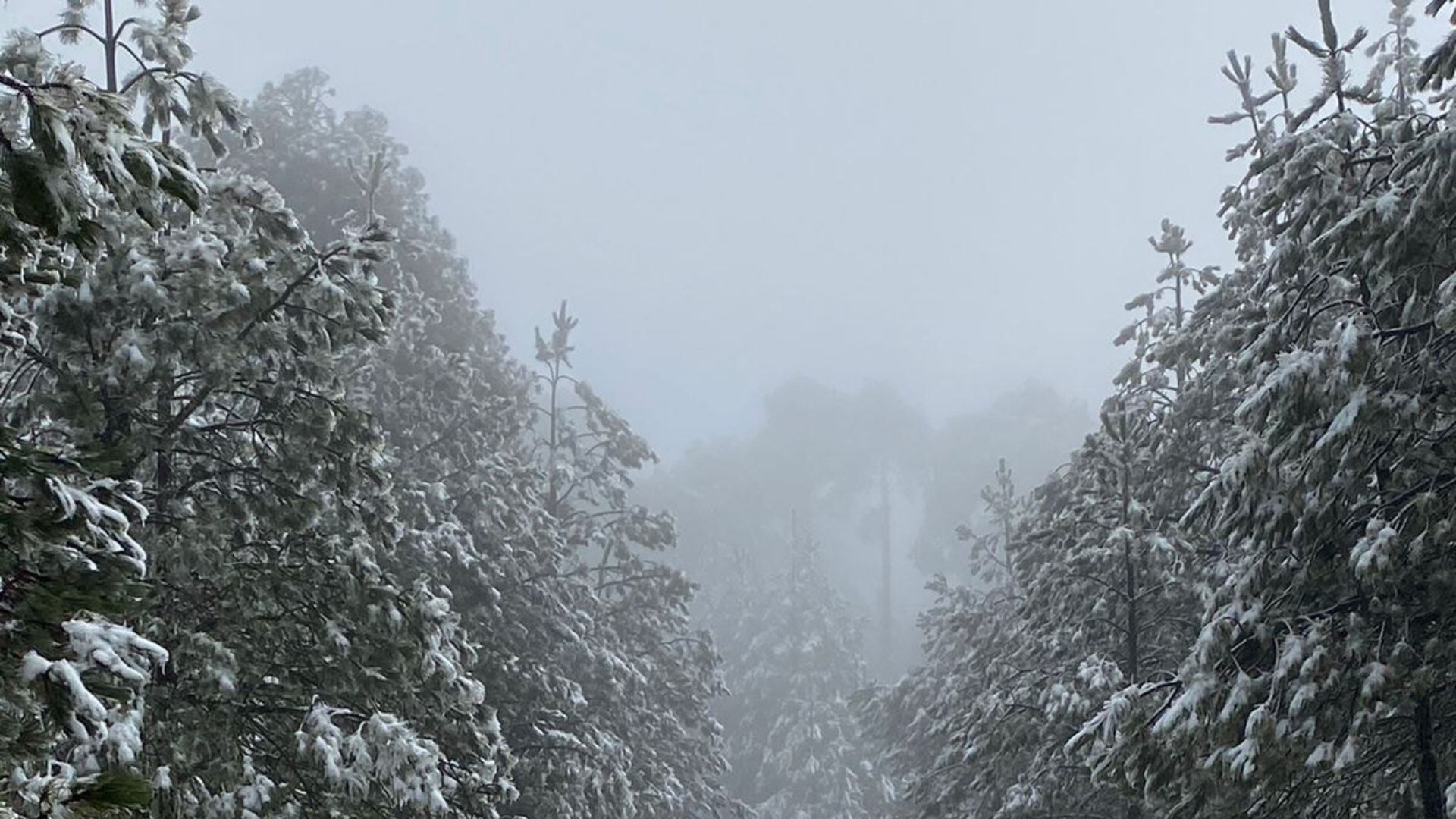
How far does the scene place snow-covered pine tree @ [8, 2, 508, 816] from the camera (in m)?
7.27

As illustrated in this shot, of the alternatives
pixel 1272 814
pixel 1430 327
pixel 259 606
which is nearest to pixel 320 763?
pixel 259 606

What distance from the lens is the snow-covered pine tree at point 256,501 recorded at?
727cm

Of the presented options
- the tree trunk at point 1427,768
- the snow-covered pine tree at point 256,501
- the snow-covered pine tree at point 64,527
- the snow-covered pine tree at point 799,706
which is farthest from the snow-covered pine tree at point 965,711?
the snow-covered pine tree at point 799,706

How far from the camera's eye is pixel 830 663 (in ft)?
167

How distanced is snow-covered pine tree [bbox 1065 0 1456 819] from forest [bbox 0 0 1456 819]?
0.11 feet

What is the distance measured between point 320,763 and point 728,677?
49.9 meters

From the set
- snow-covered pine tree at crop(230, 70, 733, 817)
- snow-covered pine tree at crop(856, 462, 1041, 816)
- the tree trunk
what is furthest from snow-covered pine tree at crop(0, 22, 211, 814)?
snow-covered pine tree at crop(856, 462, 1041, 816)

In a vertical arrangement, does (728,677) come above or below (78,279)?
above

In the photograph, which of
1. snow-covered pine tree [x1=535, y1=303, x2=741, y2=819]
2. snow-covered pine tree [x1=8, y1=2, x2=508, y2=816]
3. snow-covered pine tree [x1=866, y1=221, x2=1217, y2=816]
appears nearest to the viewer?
snow-covered pine tree [x1=8, y1=2, x2=508, y2=816]

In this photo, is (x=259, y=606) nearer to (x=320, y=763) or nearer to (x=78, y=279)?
(x=320, y=763)

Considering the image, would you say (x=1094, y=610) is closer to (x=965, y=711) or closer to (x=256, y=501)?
(x=965, y=711)

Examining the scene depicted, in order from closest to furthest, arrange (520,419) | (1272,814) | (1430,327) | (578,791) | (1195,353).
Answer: (1430,327), (1272,814), (1195,353), (578,791), (520,419)

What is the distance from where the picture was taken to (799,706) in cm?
4700

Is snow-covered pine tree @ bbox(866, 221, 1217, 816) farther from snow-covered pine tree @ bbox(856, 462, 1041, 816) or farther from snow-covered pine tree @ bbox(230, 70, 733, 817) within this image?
snow-covered pine tree @ bbox(230, 70, 733, 817)
